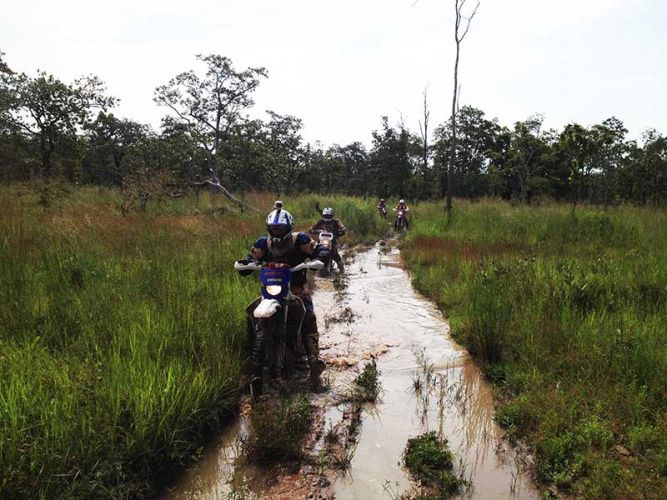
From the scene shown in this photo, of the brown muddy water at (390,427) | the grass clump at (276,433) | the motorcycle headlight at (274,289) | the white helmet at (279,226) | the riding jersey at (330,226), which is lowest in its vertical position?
the brown muddy water at (390,427)

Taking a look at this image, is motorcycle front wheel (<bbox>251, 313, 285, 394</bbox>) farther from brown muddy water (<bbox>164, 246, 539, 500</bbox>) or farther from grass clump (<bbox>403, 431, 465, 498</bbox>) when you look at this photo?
grass clump (<bbox>403, 431, 465, 498</bbox>)

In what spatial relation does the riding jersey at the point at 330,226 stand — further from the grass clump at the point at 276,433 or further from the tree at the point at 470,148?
the tree at the point at 470,148

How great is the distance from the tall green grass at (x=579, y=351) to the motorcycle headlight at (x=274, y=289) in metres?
2.56

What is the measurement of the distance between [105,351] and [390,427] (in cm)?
281

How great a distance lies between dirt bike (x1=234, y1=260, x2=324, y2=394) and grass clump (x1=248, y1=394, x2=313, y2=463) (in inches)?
19.9

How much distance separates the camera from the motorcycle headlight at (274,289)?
418cm

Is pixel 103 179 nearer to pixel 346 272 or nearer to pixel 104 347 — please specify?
pixel 346 272

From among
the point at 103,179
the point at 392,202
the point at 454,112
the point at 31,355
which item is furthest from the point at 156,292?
the point at 103,179

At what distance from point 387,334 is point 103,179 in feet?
139

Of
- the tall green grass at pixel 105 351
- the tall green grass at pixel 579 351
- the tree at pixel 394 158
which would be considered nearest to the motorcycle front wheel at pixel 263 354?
the tall green grass at pixel 105 351

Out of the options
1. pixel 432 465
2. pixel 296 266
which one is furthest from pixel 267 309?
pixel 432 465

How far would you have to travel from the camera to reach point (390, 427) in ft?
12.9

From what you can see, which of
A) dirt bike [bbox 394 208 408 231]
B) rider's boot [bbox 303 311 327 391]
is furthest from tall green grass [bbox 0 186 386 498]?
dirt bike [bbox 394 208 408 231]

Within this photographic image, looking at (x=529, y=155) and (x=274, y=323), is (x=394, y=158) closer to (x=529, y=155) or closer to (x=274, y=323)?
(x=529, y=155)
